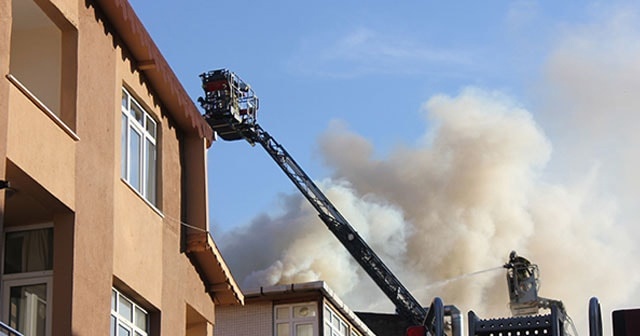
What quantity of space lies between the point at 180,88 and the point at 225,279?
3719mm

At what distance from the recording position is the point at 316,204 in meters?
72.8

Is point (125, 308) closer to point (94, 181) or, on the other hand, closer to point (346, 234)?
point (94, 181)

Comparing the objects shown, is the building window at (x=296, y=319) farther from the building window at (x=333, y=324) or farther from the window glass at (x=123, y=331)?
the window glass at (x=123, y=331)

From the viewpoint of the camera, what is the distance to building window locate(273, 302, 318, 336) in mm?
31812

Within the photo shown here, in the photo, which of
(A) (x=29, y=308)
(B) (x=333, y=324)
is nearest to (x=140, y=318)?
(A) (x=29, y=308)

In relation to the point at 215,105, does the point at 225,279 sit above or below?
below

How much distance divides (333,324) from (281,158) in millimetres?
39474

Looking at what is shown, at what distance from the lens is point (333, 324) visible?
32.8m

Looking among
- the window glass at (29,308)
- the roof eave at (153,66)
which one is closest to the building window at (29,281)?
the window glass at (29,308)

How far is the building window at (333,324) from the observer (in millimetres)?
32062

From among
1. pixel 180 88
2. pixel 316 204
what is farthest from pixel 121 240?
pixel 316 204

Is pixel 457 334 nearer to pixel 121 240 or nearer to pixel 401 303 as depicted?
pixel 121 240

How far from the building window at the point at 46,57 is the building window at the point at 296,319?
42.0 feet

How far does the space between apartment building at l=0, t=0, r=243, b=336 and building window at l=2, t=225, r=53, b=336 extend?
0.06ft
